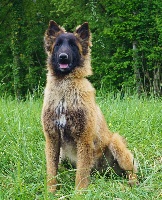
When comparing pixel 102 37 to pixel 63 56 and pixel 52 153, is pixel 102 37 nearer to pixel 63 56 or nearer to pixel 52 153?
pixel 63 56

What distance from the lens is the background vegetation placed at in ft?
78.3

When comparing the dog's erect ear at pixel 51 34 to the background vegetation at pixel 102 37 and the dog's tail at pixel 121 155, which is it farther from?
the background vegetation at pixel 102 37

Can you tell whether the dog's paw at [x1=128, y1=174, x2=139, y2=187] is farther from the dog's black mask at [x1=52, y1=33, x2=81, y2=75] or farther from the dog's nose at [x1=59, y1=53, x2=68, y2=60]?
the dog's nose at [x1=59, y1=53, x2=68, y2=60]

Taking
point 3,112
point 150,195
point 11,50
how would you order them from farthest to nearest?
point 11,50
point 3,112
point 150,195

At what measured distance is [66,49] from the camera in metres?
5.08

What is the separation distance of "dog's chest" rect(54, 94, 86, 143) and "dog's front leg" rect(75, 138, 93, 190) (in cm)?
12

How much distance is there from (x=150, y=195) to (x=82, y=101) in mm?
1337

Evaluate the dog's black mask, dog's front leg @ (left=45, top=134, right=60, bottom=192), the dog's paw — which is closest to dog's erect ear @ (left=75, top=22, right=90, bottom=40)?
the dog's black mask

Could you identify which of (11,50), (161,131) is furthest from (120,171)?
(11,50)

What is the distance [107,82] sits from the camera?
79.3ft

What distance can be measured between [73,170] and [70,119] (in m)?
0.66

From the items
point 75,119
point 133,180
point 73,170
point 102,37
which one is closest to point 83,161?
point 73,170

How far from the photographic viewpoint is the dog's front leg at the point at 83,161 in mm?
4887

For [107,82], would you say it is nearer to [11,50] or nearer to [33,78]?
[33,78]
